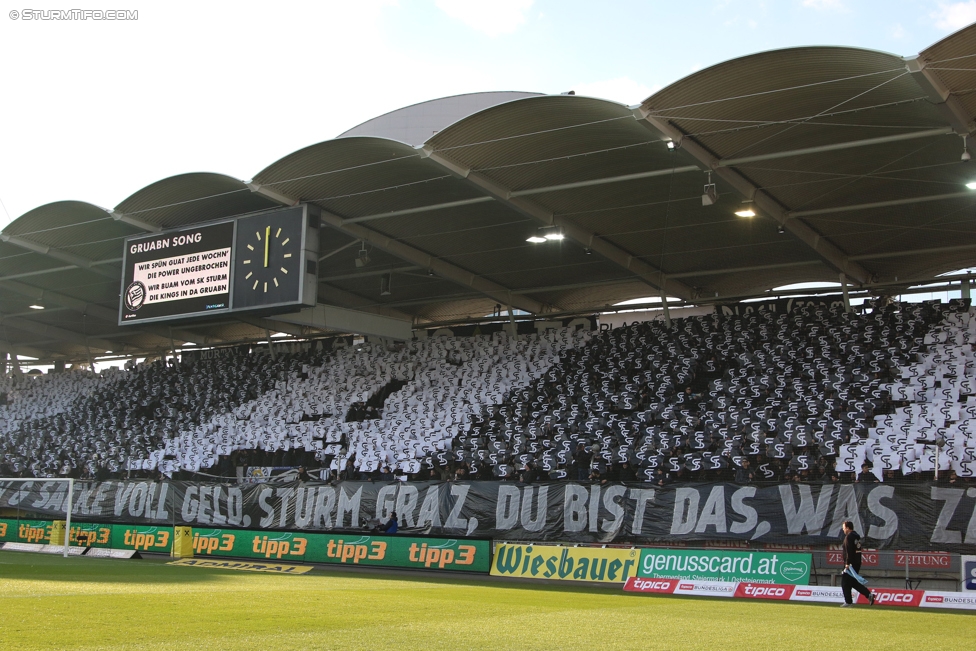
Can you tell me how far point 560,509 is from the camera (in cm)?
2141

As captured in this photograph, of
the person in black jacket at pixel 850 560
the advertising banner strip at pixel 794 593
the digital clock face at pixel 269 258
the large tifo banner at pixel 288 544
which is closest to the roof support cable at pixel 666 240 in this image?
the person in black jacket at pixel 850 560

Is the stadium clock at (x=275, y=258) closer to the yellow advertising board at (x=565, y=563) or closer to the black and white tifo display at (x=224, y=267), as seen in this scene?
the black and white tifo display at (x=224, y=267)

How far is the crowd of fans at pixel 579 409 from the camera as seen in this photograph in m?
22.8

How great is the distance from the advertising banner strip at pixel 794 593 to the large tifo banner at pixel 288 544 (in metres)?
4.33

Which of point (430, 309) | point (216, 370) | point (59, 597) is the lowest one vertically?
point (59, 597)

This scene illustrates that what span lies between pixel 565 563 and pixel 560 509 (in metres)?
1.48

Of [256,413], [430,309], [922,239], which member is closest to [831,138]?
[922,239]

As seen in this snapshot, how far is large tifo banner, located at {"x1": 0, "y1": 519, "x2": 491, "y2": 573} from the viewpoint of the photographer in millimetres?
21516

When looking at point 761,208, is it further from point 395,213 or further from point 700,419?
point 395,213

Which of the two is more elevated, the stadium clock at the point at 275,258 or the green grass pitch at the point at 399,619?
the stadium clock at the point at 275,258

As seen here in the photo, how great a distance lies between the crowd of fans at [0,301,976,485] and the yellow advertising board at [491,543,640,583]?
13.6ft

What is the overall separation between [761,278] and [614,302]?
17.4ft

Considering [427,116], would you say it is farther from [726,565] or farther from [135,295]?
[726,565]

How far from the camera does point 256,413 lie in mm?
34719
